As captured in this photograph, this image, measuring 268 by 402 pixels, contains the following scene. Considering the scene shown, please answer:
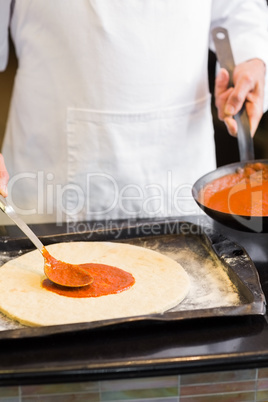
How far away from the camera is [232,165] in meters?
1.81

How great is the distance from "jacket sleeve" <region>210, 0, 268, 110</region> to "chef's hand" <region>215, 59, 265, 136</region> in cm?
8

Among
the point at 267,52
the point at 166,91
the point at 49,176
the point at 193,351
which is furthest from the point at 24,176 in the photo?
the point at 193,351

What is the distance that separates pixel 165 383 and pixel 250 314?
248mm

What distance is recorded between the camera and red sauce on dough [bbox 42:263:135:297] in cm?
140

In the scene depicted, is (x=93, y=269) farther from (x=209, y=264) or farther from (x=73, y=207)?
(x=73, y=207)

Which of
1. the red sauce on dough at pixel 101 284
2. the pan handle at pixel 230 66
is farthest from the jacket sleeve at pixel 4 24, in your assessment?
the red sauce on dough at pixel 101 284

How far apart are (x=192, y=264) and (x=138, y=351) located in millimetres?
462

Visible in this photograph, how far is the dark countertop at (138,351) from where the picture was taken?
43.7 inches

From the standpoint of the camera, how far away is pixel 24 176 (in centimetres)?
216

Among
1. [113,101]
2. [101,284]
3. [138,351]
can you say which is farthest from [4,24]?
[138,351]

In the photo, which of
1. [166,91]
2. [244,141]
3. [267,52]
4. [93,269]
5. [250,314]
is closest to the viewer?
[250,314]

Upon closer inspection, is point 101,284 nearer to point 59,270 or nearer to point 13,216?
point 59,270

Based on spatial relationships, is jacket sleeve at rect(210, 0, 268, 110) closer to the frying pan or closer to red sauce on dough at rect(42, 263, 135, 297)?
the frying pan

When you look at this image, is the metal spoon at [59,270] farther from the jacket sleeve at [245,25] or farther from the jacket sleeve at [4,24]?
the jacket sleeve at [245,25]
